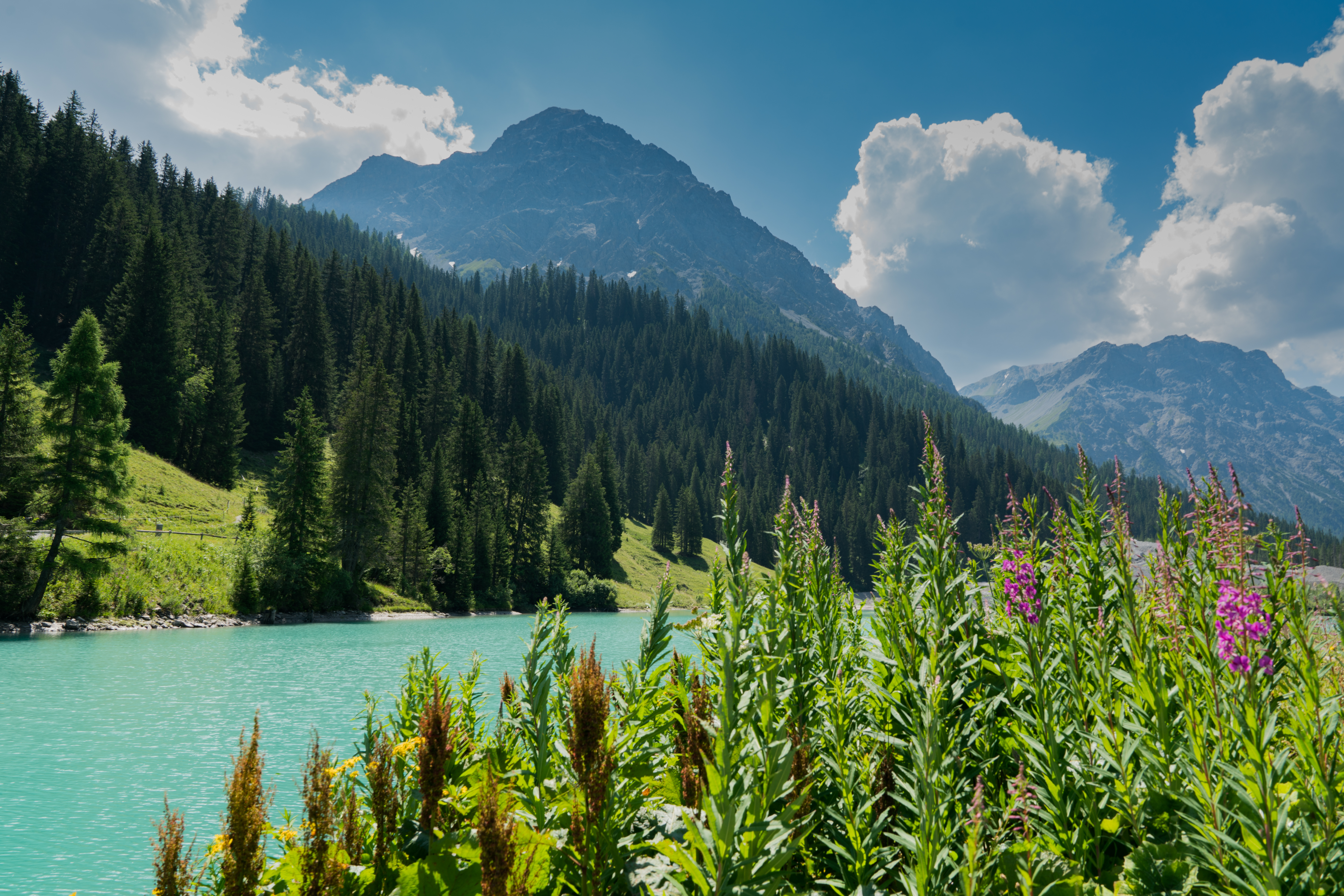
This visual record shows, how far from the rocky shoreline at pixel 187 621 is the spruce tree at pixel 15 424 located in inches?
258

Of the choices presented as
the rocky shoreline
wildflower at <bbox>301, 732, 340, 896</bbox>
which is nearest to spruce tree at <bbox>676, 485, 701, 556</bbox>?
the rocky shoreline

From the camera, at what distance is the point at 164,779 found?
14.9m

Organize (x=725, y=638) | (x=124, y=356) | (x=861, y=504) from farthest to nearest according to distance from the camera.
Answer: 1. (x=861, y=504)
2. (x=124, y=356)
3. (x=725, y=638)

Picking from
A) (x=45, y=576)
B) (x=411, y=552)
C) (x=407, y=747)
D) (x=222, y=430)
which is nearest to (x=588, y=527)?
(x=411, y=552)

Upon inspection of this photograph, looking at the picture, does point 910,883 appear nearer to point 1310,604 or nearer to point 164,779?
point 1310,604

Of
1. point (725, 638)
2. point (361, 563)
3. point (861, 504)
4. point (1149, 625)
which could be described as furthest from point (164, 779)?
point (861, 504)

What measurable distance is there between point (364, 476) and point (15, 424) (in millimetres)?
23393

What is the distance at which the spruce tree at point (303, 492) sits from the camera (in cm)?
4762

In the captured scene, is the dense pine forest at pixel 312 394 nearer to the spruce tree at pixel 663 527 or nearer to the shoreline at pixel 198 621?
the spruce tree at pixel 663 527

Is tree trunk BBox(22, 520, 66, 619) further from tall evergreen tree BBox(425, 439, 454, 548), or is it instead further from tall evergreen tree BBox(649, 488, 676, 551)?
tall evergreen tree BBox(649, 488, 676, 551)

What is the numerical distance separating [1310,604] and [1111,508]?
95 centimetres

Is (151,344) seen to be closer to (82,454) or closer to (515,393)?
(82,454)

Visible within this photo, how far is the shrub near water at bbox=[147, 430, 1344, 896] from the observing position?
2.62m

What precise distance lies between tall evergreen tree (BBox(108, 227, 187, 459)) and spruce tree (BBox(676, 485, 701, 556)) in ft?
238
